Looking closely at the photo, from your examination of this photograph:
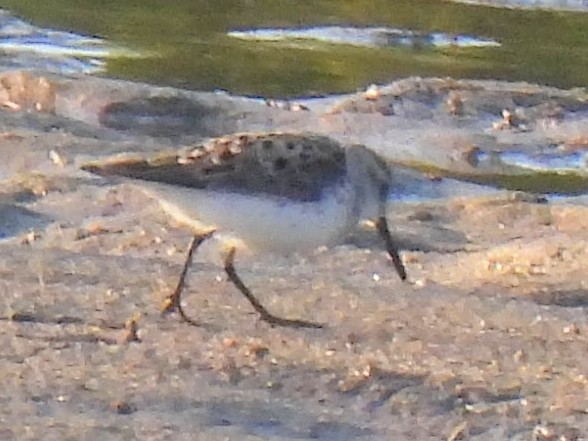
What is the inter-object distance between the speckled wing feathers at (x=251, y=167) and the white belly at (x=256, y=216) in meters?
0.03

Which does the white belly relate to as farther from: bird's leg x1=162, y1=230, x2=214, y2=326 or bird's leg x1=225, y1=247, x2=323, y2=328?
bird's leg x1=225, y1=247, x2=323, y2=328

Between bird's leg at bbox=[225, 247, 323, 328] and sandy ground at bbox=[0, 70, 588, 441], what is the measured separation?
49mm

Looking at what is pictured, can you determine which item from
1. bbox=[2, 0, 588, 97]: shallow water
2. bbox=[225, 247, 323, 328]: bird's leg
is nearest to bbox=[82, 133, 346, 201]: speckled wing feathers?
bbox=[225, 247, 323, 328]: bird's leg

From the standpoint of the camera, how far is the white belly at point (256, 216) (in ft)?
17.2

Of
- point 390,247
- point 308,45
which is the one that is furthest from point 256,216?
point 308,45

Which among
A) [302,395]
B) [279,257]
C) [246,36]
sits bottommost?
[246,36]

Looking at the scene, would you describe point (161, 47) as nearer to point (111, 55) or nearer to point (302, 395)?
point (111, 55)

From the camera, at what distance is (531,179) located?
8.60 meters

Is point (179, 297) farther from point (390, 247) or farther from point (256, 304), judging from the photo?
point (390, 247)

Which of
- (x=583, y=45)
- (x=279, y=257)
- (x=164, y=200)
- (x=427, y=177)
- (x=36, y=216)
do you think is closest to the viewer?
(x=164, y=200)

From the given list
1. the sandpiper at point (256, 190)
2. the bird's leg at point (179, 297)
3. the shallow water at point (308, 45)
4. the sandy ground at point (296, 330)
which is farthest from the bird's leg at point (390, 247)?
the shallow water at point (308, 45)

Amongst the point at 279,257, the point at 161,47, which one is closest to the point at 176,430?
the point at 279,257

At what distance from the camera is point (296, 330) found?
5.38 metres

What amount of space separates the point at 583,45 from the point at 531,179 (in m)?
3.28
